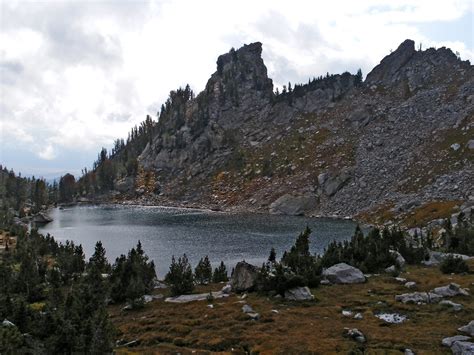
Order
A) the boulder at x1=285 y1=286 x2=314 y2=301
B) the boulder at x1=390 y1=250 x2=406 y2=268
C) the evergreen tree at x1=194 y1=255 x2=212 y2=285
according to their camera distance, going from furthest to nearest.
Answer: the evergreen tree at x1=194 y1=255 x2=212 y2=285, the boulder at x1=390 y1=250 x2=406 y2=268, the boulder at x1=285 y1=286 x2=314 y2=301

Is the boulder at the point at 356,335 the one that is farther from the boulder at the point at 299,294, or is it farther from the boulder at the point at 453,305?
the boulder at the point at 299,294

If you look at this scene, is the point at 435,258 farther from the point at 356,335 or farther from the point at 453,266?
the point at 356,335

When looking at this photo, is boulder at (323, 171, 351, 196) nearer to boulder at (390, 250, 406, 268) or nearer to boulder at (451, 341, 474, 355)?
boulder at (390, 250, 406, 268)

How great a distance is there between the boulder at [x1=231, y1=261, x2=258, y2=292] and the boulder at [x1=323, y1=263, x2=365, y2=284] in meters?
9.08

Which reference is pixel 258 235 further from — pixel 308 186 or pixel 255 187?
pixel 255 187

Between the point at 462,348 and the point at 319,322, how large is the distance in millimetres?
11409

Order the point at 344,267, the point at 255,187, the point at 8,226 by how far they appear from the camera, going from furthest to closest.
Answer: the point at 255,187 < the point at 8,226 < the point at 344,267

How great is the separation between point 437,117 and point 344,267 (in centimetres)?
14554

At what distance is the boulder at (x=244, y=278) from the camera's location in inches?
1913

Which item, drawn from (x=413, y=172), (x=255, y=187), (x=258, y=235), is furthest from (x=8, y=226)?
(x=413, y=172)

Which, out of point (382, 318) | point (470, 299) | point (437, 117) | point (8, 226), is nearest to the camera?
point (382, 318)

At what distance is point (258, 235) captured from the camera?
112375mm

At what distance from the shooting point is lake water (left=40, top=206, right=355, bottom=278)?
89.9m

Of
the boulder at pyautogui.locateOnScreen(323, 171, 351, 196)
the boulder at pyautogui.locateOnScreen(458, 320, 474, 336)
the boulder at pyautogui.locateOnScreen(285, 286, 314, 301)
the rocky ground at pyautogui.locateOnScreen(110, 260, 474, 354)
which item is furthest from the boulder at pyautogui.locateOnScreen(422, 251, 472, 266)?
the boulder at pyautogui.locateOnScreen(323, 171, 351, 196)
